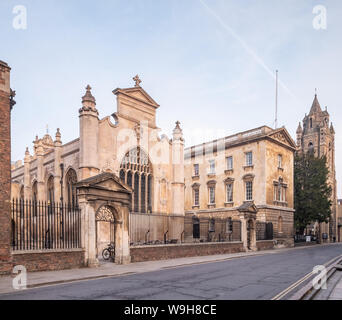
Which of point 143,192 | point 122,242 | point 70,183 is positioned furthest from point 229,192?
point 122,242

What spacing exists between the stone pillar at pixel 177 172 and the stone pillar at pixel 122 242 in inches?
482

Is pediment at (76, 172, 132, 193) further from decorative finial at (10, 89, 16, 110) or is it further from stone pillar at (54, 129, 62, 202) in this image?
stone pillar at (54, 129, 62, 202)

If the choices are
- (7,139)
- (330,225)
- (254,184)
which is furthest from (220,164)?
(330,225)

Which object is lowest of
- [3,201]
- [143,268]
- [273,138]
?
[143,268]

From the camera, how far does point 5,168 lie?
40.6 feet

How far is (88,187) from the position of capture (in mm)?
14633

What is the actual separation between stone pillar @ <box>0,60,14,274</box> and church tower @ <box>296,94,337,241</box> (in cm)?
6363

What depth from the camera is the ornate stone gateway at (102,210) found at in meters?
14.4

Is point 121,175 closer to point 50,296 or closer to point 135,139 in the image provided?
point 135,139

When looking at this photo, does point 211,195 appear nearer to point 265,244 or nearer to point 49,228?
point 265,244

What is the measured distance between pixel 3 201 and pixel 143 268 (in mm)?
6138

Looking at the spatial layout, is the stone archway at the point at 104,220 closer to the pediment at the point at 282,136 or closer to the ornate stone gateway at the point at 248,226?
the ornate stone gateway at the point at 248,226

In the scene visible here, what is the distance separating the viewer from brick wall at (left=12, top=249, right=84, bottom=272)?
12.0 m

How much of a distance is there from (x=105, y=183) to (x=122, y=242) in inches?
117
